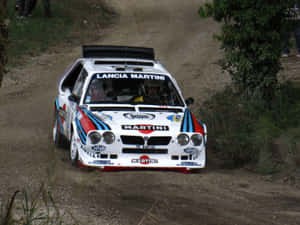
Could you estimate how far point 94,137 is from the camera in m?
8.05

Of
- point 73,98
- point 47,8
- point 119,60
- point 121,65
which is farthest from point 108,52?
point 47,8

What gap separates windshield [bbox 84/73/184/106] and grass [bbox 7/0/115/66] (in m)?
9.72

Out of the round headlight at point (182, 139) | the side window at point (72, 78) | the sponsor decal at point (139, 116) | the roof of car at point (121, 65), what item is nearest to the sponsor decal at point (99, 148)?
the sponsor decal at point (139, 116)

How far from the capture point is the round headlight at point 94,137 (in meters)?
8.03

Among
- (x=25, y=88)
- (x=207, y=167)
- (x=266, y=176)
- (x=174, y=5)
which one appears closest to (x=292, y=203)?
(x=266, y=176)

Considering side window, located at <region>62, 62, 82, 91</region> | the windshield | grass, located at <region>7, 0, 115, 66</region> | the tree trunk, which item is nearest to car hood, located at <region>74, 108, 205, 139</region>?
the windshield

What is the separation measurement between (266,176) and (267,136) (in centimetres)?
111

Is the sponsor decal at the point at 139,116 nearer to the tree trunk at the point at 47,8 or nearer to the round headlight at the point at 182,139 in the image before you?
the round headlight at the point at 182,139

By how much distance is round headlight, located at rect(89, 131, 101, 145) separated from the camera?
8.03m

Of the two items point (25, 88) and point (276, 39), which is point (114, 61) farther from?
point (25, 88)

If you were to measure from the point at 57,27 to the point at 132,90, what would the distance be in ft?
48.0

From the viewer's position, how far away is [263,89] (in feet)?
37.2

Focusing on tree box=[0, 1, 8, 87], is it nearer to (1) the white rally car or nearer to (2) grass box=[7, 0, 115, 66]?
(1) the white rally car

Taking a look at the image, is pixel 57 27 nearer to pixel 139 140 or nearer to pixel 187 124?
pixel 187 124
